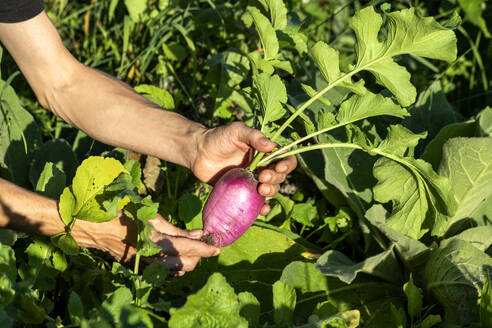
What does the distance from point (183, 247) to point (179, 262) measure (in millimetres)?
50

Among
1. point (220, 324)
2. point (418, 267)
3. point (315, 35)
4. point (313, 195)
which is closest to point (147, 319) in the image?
point (220, 324)

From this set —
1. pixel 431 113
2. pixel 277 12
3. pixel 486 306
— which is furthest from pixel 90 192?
pixel 431 113

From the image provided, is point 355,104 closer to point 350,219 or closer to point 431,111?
point 350,219

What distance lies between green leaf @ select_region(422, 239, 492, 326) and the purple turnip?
25.1 inches

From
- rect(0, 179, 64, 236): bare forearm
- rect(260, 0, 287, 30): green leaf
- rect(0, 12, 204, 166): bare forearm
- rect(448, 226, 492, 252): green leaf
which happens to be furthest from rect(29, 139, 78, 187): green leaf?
rect(448, 226, 492, 252): green leaf

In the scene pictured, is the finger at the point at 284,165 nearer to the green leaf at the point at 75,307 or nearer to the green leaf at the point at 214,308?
the green leaf at the point at 214,308

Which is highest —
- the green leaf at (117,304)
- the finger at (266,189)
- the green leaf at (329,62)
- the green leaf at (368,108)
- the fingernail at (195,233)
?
the green leaf at (329,62)

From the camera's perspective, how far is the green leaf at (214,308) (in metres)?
1.27

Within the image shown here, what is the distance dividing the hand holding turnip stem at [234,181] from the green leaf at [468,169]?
56 cm

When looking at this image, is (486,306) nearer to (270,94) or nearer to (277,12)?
(270,94)

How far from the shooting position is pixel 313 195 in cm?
262

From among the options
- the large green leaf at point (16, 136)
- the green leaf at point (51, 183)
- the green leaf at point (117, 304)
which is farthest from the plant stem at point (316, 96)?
the large green leaf at point (16, 136)

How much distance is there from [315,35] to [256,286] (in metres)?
1.68

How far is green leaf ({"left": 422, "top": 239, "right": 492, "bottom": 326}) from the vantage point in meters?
1.77
